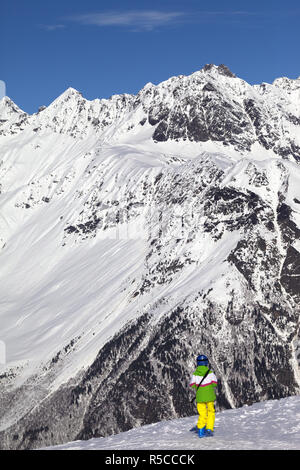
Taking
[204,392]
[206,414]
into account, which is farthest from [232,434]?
[204,392]

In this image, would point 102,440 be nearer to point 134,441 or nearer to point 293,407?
point 134,441

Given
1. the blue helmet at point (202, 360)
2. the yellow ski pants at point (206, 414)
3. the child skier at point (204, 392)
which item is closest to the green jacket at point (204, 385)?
the child skier at point (204, 392)

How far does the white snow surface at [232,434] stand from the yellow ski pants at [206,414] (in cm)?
82

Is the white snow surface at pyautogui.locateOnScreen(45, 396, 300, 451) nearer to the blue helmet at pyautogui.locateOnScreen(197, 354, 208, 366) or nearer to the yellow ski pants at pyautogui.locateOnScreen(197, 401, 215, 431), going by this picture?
the yellow ski pants at pyautogui.locateOnScreen(197, 401, 215, 431)

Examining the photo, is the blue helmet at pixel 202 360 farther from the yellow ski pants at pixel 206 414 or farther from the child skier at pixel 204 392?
the yellow ski pants at pixel 206 414

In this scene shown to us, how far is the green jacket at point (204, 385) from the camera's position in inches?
1702

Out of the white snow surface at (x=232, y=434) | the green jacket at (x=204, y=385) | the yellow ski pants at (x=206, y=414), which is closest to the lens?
the white snow surface at (x=232, y=434)

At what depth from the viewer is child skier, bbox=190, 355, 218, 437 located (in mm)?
43250

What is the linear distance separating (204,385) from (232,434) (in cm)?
401

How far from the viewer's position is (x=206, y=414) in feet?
145

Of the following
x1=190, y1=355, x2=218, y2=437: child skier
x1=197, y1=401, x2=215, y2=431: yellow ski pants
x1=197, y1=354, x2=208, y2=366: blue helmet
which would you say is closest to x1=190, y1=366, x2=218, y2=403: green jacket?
x1=190, y1=355, x2=218, y2=437: child skier
